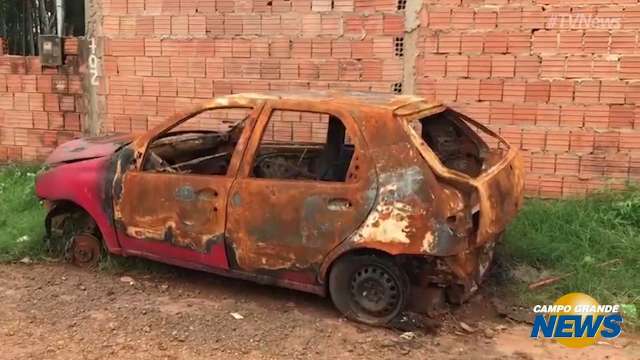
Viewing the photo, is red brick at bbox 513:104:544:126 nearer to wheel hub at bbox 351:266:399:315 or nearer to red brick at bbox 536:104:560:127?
red brick at bbox 536:104:560:127

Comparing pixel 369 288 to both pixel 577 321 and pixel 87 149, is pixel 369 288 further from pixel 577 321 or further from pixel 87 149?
pixel 87 149

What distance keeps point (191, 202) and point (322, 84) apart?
2.55m

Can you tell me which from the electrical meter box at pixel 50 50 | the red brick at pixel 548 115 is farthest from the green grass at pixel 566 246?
the electrical meter box at pixel 50 50

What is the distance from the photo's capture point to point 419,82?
258 inches

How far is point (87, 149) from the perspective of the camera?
535 centimetres

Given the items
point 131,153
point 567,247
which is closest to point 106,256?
point 131,153

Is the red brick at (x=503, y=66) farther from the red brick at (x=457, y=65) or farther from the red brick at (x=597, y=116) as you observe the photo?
the red brick at (x=597, y=116)

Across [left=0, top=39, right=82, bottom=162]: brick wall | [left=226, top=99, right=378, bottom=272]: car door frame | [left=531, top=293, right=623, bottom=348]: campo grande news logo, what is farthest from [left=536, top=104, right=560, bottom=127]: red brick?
[left=0, top=39, right=82, bottom=162]: brick wall

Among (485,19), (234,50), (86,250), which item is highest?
(485,19)

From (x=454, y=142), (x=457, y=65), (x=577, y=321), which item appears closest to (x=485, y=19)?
(x=457, y=65)

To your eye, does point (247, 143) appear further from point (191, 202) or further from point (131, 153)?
point (131, 153)

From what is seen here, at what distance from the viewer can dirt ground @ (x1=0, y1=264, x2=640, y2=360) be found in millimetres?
4062

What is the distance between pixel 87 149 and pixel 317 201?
2.11m

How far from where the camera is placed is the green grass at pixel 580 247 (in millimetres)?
4844
